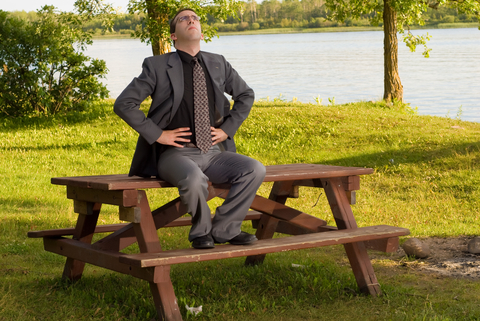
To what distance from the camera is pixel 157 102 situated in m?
4.44

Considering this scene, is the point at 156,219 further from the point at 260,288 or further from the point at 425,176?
the point at 425,176

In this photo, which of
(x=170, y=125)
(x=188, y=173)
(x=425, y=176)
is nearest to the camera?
(x=188, y=173)

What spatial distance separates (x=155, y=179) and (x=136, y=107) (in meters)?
0.55

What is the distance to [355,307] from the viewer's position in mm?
4586

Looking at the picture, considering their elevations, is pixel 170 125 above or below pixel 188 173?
above

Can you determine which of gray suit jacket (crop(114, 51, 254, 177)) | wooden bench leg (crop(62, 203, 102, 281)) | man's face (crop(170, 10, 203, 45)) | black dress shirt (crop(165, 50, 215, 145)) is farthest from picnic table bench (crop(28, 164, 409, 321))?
man's face (crop(170, 10, 203, 45))

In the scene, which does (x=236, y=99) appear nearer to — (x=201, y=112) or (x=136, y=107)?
(x=201, y=112)

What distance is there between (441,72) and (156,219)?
3632 cm

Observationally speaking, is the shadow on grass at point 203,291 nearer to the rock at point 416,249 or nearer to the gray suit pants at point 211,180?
the gray suit pants at point 211,180

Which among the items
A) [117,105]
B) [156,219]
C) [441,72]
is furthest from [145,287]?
[441,72]

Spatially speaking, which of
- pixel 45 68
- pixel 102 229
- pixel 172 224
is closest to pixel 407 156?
pixel 172 224

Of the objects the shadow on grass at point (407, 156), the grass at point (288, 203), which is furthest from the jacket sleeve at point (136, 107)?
the shadow on grass at point (407, 156)

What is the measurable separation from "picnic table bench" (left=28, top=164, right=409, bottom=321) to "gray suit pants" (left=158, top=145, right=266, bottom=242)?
0.38 feet

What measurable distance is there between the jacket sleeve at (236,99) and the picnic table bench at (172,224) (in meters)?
0.50
